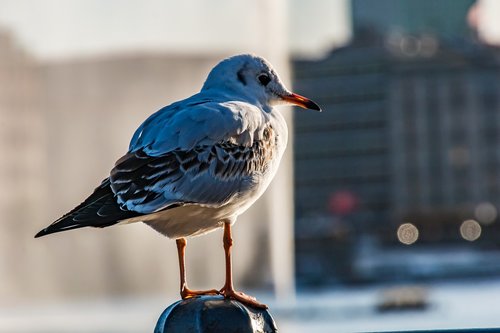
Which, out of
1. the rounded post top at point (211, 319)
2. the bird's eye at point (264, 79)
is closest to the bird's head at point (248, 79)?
the bird's eye at point (264, 79)

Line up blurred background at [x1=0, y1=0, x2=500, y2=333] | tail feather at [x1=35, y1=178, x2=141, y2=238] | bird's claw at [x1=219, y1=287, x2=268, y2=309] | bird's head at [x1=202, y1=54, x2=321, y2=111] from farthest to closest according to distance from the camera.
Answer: blurred background at [x1=0, y1=0, x2=500, y2=333] < bird's head at [x1=202, y1=54, x2=321, y2=111] < tail feather at [x1=35, y1=178, x2=141, y2=238] < bird's claw at [x1=219, y1=287, x2=268, y2=309]

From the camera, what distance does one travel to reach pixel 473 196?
61656 millimetres

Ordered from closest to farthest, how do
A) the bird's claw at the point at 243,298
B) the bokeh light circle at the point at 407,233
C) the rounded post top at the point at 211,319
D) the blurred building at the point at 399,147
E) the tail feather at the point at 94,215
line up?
1. the rounded post top at the point at 211,319
2. the bird's claw at the point at 243,298
3. the tail feather at the point at 94,215
4. the bokeh light circle at the point at 407,233
5. the blurred building at the point at 399,147

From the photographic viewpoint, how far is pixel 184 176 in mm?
2246

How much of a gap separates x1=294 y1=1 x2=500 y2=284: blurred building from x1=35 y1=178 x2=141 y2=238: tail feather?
55.2 m

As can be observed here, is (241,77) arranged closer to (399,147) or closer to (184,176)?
(184,176)

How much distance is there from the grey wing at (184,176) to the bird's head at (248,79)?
0.14 meters

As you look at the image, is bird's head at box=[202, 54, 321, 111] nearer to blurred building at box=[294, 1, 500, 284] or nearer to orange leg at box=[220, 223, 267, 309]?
orange leg at box=[220, 223, 267, 309]

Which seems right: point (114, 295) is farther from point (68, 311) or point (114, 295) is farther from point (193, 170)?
point (193, 170)

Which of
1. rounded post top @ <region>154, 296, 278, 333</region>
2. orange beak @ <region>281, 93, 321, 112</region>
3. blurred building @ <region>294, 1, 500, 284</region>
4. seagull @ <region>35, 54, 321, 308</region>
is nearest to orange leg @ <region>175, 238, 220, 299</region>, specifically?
seagull @ <region>35, 54, 321, 308</region>

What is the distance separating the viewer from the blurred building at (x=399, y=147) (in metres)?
60.3

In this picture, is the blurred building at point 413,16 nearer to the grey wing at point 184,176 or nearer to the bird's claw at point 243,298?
the grey wing at point 184,176

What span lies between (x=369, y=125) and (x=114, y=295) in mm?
44822

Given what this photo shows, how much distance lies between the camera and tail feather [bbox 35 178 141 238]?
200cm
